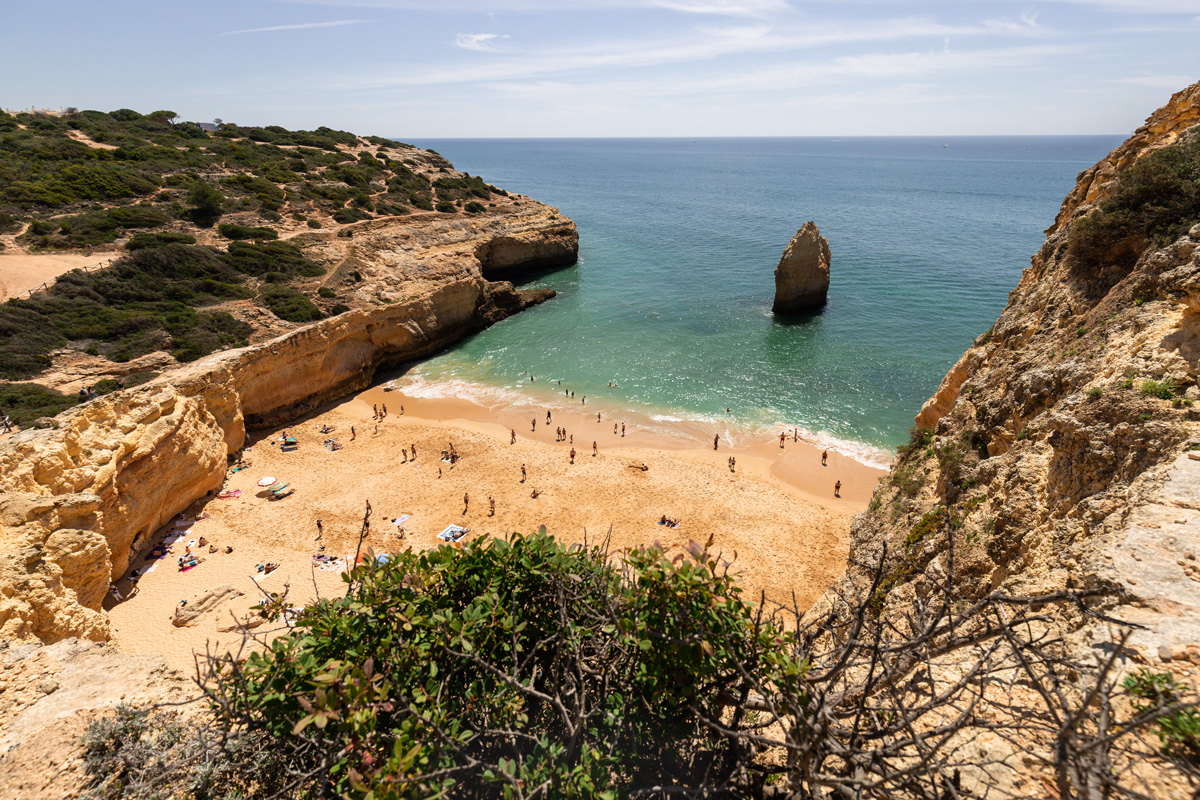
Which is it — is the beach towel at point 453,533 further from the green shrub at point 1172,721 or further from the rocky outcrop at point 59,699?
the green shrub at point 1172,721

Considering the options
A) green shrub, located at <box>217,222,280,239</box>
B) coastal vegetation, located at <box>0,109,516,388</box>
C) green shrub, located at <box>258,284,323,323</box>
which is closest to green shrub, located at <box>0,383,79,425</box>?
coastal vegetation, located at <box>0,109,516,388</box>

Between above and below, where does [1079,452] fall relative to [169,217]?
below

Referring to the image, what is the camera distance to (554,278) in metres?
50.5

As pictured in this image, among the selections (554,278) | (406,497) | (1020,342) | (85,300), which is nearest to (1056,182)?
(554,278)

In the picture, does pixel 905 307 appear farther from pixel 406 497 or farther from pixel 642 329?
pixel 406 497

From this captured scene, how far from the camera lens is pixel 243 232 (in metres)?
34.5

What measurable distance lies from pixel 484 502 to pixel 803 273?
30.9 meters

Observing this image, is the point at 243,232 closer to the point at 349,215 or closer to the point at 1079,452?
the point at 349,215

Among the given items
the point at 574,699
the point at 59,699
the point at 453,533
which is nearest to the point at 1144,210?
the point at 574,699

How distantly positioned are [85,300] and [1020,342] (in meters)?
37.3

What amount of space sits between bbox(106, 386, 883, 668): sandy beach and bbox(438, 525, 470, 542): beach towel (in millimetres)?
241

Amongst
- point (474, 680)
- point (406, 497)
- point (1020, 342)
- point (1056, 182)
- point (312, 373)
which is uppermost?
point (1056, 182)

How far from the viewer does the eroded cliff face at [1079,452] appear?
559cm

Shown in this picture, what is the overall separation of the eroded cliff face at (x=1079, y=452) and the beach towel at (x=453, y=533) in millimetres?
12277
